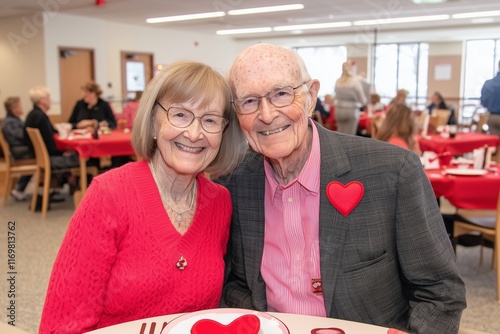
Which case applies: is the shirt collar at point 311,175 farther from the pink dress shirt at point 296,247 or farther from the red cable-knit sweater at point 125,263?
the red cable-knit sweater at point 125,263

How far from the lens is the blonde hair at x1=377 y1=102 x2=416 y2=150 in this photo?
404 centimetres

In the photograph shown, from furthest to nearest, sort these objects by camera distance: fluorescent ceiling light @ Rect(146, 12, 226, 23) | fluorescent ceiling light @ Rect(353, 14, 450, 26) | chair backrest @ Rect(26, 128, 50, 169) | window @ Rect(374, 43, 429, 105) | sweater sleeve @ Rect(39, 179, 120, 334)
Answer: window @ Rect(374, 43, 429, 105)
fluorescent ceiling light @ Rect(353, 14, 450, 26)
fluorescent ceiling light @ Rect(146, 12, 226, 23)
chair backrest @ Rect(26, 128, 50, 169)
sweater sleeve @ Rect(39, 179, 120, 334)

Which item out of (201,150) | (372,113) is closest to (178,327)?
(201,150)

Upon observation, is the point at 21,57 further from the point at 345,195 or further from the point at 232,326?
the point at 232,326

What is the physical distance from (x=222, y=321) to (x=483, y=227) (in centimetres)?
290

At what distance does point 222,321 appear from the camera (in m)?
1.18

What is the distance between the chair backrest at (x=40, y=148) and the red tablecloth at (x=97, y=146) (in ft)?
0.87

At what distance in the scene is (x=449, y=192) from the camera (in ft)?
11.3

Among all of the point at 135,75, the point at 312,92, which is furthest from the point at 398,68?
the point at 312,92

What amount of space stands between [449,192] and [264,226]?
7.61 feet

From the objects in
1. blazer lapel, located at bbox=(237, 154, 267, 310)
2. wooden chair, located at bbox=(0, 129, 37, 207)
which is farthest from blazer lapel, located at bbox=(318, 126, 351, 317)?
wooden chair, located at bbox=(0, 129, 37, 207)

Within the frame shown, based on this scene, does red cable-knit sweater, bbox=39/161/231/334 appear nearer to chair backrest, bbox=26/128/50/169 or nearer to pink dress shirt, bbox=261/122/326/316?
pink dress shirt, bbox=261/122/326/316

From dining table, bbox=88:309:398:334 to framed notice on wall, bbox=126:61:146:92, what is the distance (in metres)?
13.0

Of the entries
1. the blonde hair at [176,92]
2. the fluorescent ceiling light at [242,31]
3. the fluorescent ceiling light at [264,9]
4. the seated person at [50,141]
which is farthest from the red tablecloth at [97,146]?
the fluorescent ceiling light at [242,31]
